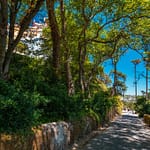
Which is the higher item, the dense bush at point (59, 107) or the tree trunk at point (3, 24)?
the tree trunk at point (3, 24)

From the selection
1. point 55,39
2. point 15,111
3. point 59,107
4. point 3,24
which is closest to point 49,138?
point 15,111

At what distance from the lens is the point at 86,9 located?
2067 cm

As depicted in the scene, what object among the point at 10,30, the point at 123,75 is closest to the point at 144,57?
the point at 10,30

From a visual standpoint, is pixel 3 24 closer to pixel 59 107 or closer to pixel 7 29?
pixel 7 29

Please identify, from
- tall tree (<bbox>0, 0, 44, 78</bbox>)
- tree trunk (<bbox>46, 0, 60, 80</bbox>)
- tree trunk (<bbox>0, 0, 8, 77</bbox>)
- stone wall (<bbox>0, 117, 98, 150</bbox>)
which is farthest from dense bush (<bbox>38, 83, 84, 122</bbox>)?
tree trunk (<bbox>46, 0, 60, 80</bbox>)

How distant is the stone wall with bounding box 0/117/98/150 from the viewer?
7.24 meters

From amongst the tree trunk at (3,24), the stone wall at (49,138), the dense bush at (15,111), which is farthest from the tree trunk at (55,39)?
the dense bush at (15,111)

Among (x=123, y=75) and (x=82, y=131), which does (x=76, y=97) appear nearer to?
(x=82, y=131)

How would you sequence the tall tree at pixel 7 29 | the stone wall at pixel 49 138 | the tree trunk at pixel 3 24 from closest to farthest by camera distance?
the stone wall at pixel 49 138 < the tree trunk at pixel 3 24 < the tall tree at pixel 7 29

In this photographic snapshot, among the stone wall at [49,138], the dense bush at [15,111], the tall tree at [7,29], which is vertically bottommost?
the stone wall at [49,138]

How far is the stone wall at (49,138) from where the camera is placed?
7238mm

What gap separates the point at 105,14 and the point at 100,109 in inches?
273

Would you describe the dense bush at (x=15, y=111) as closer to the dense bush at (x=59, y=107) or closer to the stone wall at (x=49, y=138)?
the stone wall at (x=49, y=138)

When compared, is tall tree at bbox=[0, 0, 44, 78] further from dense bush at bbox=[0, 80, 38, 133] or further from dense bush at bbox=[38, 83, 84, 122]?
dense bush at bbox=[38, 83, 84, 122]
